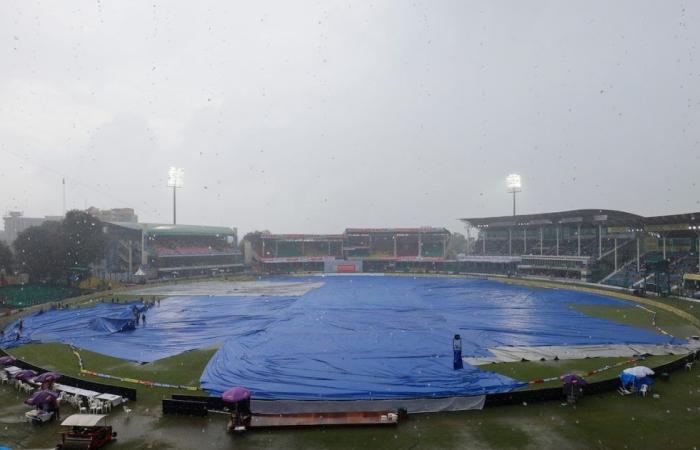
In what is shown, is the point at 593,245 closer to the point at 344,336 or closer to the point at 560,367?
the point at 560,367

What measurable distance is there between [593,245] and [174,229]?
77.4 meters

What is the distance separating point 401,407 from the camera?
15852 mm

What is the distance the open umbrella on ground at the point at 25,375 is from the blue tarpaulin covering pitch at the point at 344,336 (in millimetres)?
5723

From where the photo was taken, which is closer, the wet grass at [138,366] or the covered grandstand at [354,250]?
the wet grass at [138,366]

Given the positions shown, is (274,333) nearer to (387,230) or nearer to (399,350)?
(399,350)

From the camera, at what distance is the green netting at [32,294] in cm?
4594

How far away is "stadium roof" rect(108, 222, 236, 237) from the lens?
77.8 metres

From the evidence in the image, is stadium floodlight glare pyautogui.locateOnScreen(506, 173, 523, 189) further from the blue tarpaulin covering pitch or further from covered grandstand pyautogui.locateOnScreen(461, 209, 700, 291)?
the blue tarpaulin covering pitch

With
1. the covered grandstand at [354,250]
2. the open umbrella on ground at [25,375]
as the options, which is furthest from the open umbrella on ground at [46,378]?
the covered grandstand at [354,250]

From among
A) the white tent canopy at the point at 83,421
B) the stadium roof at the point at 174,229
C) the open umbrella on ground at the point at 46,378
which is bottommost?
the open umbrella on ground at the point at 46,378

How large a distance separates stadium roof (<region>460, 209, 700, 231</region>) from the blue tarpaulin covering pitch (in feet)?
40.8

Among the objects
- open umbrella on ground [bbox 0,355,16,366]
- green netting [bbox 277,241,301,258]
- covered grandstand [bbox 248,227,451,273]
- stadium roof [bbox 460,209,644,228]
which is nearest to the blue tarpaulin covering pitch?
open umbrella on ground [bbox 0,355,16,366]

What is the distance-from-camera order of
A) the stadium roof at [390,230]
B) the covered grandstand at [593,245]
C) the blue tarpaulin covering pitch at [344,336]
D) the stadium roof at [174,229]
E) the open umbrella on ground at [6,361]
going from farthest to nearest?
1. the stadium roof at [390,230]
2. the stadium roof at [174,229]
3. the covered grandstand at [593,245]
4. the open umbrella on ground at [6,361]
5. the blue tarpaulin covering pitch at [344,336]

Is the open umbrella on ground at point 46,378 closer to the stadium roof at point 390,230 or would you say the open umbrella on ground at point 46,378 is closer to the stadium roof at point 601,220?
the stadium roof at point 601,220
